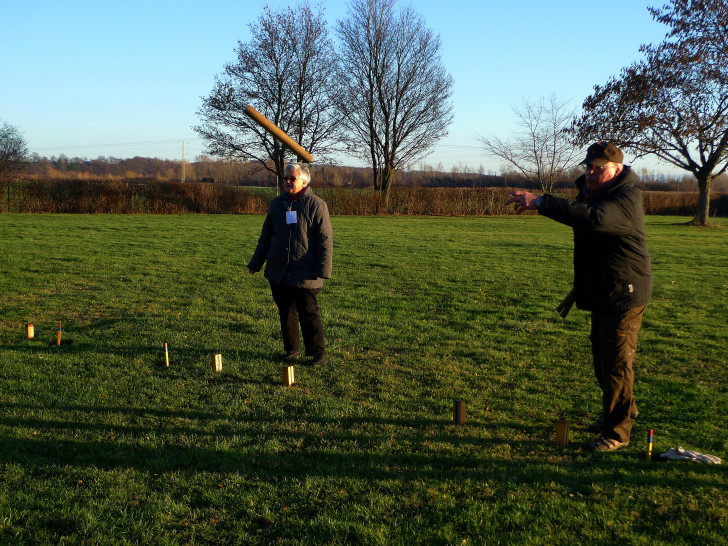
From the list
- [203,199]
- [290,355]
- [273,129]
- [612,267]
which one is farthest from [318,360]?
[203,199]

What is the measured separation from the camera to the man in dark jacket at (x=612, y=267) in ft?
13.8

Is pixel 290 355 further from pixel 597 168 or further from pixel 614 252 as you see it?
pixel 597 168

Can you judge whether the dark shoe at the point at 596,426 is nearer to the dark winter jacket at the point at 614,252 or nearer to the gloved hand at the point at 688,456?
the gloved hand at the point at 688,456

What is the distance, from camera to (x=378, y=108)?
48.0 metres

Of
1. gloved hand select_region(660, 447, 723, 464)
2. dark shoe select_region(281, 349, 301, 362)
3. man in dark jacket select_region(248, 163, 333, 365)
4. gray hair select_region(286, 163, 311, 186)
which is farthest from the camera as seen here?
dark shoe select_region(281, 349, 301, 362)

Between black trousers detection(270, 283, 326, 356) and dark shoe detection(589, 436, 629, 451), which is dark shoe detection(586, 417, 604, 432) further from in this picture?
black trousers detection(270, 283, 326, 356)

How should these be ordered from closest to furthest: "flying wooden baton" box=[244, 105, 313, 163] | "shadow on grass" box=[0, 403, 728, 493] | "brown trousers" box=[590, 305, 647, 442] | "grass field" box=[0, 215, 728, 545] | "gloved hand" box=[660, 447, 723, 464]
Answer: "grass field" box=[0, 215, 728, 545] < "shadow on grass" box=[0, 403, 728, 493] < "gloved hand" box=[660, 447, 723, 464] < "brown trousers" box=[590, 305, 647, 442] < "flying wooden baton" box=[244, 105, 313, 163]

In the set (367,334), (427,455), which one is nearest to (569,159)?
(367,334)

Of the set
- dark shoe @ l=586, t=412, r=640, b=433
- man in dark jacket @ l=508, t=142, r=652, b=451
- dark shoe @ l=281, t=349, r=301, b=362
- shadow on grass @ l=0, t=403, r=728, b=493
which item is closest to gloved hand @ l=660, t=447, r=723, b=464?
shadow on grass @ l=0, t=403, r=728, b=493

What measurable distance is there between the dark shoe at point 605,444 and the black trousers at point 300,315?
3052 mm

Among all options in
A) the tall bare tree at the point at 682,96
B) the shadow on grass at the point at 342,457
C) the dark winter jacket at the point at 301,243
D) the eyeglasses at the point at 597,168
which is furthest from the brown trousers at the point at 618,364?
the tall bare tree at the point at 682,96

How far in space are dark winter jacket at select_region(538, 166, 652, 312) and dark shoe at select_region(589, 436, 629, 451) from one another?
102 centimetres

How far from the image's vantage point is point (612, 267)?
14.5 ft

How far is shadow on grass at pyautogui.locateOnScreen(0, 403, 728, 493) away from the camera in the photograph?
412cm
